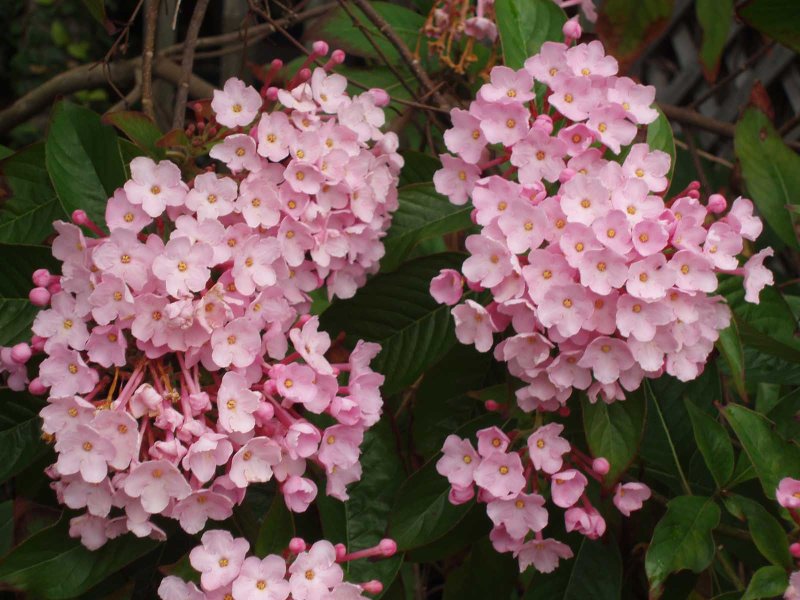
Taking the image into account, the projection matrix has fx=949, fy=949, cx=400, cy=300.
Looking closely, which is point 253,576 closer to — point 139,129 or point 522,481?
point 522,481

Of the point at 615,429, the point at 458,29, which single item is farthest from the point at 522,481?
the point at 458,29

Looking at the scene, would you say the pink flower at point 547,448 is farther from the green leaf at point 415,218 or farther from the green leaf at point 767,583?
the green leaf at point 415,218

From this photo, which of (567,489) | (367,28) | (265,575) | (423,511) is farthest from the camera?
(367,28)

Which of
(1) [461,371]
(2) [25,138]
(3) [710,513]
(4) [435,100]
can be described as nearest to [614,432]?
(3) [710,513]

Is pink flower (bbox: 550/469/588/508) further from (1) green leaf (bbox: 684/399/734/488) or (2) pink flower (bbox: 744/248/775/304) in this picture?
(2) pink flower (bbox: 744/248/775/304)

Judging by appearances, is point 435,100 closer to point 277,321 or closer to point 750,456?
point 277,321

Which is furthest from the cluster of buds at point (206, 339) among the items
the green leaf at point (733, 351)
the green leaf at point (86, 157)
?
the green leaf at point (733, 351)
